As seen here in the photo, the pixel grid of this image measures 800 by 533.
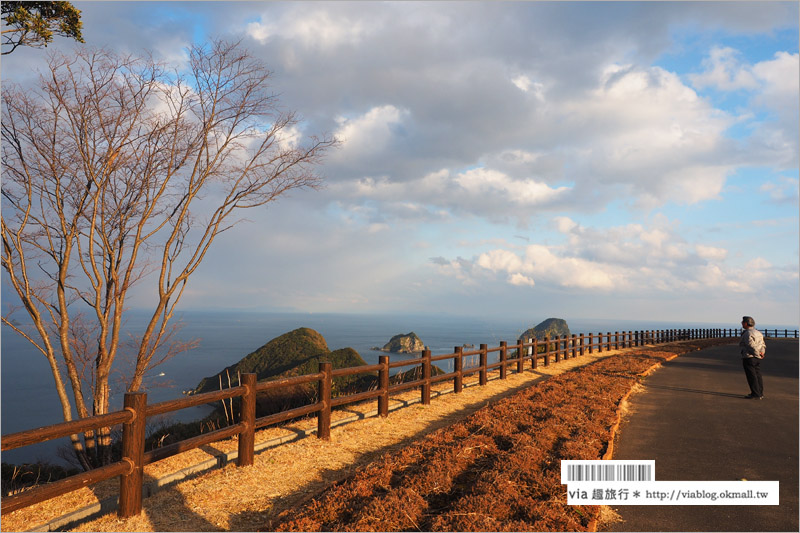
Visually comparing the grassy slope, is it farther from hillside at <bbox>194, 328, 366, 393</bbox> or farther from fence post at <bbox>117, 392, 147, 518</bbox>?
hillside at <bbox>194, 328, 366, 393</bbox>

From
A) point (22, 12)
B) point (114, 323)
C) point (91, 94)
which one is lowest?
point (114, 323)

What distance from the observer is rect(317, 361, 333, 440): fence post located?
26.4 ft

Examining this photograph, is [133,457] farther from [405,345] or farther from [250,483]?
[405,345]

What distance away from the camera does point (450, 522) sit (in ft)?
14.0

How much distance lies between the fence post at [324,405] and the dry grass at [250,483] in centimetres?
18

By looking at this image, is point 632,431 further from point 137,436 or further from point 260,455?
point 137,436

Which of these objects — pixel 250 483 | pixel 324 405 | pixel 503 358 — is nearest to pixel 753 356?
pixel 503 358

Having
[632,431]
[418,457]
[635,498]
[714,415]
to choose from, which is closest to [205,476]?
[418,457]

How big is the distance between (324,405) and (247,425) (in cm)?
169

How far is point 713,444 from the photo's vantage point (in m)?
7.48

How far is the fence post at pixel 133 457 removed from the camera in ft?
16.4

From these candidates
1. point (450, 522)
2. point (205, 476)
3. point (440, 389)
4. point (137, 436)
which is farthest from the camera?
point (440, 389)

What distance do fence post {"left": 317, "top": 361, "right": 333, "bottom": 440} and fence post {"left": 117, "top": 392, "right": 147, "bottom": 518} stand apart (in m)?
3.22

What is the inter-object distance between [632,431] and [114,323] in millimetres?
10450
